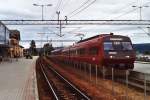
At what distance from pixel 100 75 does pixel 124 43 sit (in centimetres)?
417

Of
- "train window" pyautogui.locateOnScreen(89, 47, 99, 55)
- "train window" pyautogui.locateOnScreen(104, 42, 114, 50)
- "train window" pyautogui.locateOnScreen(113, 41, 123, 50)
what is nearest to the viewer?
"train window" pyautogui.locateOnScreen(104, 42, 114, 50)

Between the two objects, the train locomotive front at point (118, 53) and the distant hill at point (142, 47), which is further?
the distant hill at point (142, 47)

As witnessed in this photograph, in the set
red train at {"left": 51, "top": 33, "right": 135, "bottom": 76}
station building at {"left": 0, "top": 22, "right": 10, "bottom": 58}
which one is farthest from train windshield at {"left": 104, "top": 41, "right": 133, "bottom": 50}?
station building at {"left": 0, "top": 22, "right": 10, "bottom": 58}

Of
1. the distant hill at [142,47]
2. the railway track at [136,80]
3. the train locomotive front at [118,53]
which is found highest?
the distant hill at [142,47]

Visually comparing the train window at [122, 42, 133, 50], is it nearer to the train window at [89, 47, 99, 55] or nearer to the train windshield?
the train windshield

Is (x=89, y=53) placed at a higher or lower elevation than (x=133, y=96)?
higher

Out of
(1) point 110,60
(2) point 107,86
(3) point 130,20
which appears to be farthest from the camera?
(3) point 130,20

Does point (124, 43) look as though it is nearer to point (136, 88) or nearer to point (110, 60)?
point (110, 60)

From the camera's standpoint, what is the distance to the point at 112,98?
735 inches

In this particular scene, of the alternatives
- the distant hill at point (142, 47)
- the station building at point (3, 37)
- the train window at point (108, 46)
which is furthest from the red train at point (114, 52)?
the distant hill at point (142, 47)

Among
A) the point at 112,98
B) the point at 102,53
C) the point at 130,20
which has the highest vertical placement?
the point at 130,20

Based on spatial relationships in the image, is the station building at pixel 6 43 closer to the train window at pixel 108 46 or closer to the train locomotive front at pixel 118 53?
the train locomotive front at pixel 118 53

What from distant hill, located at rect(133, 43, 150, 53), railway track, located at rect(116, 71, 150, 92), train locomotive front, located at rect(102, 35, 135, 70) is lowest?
railway track, located at rect(116, 71, 150, 92)

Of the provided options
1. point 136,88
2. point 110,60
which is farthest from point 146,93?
point 110,60
